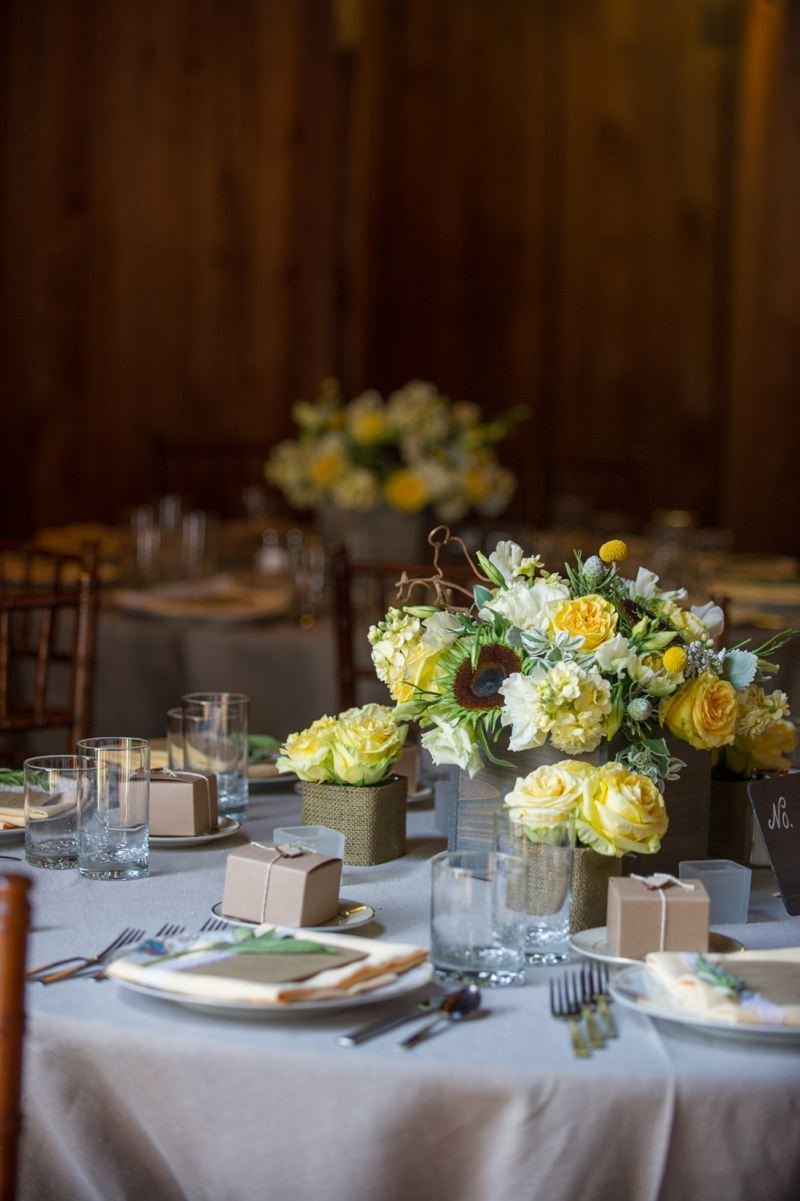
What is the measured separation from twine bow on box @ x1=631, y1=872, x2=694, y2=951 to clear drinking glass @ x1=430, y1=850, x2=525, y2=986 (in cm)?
12

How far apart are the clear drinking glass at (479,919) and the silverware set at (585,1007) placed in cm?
4

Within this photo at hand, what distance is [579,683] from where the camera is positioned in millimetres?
1479

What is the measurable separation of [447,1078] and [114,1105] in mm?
263

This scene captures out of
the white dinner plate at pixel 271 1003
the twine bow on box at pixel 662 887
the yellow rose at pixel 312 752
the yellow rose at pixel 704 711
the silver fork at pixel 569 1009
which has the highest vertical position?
the yellow rose at pixel 704 711

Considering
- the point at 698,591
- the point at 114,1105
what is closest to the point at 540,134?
the point at 698,591

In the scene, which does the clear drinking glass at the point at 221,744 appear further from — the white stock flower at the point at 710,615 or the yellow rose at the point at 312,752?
the white stock flower at the point at 710,615

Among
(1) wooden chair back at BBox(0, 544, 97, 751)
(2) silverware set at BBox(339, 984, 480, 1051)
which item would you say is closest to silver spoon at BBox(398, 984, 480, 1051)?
(2) silverware set at BBox(339, 984, 480, 1051)

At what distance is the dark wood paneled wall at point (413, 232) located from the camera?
18.3ft

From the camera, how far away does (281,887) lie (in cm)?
144

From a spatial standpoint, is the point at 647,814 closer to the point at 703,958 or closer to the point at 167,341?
the point at 703,958

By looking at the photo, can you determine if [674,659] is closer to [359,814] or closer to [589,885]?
[589,885]

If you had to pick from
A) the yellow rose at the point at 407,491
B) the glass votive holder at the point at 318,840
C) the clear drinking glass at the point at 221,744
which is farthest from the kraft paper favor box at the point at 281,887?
the yellow rose at the point at 407,491

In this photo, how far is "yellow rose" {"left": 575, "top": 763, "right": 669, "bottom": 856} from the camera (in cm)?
145

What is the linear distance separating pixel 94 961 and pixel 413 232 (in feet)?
17.3
